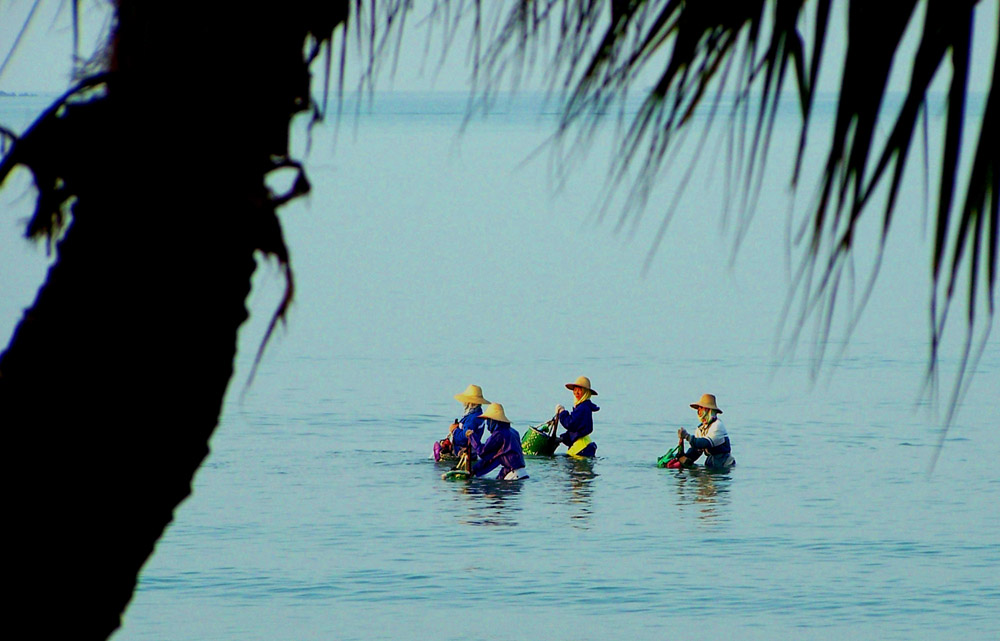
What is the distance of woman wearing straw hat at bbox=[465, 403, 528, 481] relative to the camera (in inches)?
648

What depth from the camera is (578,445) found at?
19.2 m

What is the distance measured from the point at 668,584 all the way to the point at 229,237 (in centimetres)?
1415

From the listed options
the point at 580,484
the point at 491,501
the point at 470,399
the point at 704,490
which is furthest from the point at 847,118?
the point at 704,490

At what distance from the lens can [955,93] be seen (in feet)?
3.90

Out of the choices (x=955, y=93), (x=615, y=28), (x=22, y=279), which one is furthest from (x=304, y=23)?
(x=22, y=279)

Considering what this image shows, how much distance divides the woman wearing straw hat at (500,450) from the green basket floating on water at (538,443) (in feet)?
4.61

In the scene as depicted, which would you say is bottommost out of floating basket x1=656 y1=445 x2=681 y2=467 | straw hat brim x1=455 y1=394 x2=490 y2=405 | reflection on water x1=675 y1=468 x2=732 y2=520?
reflection on water x1=675 y1=468 x2=732 y2=520

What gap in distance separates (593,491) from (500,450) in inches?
113

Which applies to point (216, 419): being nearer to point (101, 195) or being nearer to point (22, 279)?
point (101, 195)

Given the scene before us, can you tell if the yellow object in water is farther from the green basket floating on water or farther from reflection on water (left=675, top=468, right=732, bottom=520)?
reflection on water (left=675, top=468, right=732, bottom=520)

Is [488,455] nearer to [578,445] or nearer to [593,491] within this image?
[578,445]

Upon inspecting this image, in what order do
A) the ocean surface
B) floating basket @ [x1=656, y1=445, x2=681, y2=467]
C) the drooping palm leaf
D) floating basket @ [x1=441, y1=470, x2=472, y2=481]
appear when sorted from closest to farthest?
the drooping palm leaf
the ocean surface
floating basket @ [x1=441, y1=470, x2=472, y2=481]
floating basket @ [x1=656, y1=445, x2=681, y2=467]

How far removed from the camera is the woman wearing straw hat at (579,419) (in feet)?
57.1

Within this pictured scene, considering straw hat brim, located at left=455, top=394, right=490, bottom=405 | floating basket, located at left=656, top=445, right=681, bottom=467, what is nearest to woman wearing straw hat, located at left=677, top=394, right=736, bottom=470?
floating basket, located at left=656, top=445, right=681, bottom=467
